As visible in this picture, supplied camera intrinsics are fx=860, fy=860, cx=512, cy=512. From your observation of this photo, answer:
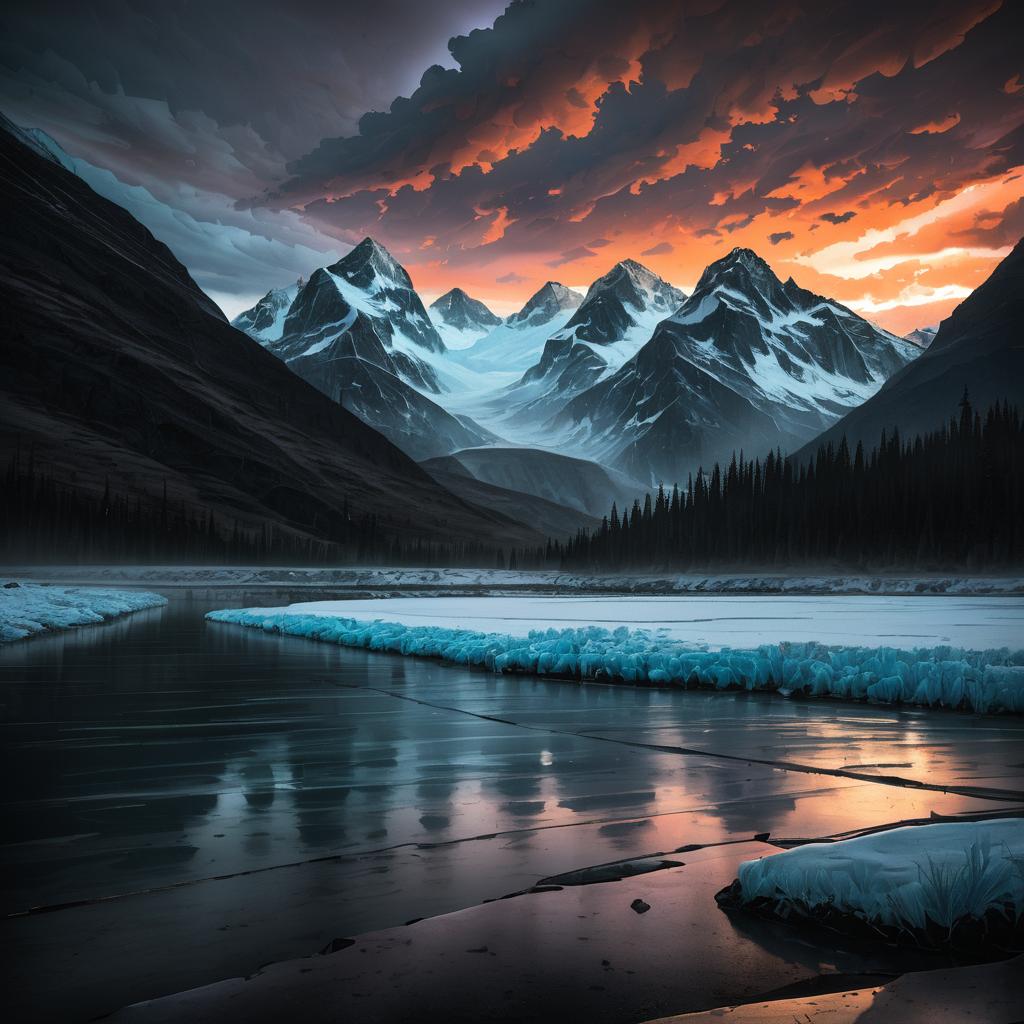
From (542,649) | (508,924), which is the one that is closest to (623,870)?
(508,924)

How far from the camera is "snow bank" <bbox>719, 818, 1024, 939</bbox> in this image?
6.74m

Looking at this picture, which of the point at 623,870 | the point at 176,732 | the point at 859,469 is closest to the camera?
the point at 623,870

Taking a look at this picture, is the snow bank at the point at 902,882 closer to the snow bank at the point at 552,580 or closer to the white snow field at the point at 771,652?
the white snow field at the point at 771,652

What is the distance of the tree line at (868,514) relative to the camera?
128875 millimetres

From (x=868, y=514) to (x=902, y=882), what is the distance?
484 ft

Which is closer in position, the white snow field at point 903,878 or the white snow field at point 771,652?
the white snow field at point 903,878

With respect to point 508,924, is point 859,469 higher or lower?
higher

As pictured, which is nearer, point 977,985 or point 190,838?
point 977,985

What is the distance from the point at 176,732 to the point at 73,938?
10402 millimetres

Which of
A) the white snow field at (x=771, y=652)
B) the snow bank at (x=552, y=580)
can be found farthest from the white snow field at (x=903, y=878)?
the snow bank at (x=552, y=580)

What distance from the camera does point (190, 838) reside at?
931 cm

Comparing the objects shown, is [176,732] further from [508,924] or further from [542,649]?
[542,649]

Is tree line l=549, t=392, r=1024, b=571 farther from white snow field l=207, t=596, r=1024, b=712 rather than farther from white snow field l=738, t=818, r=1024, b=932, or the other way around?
white snow field l=738, t=818, r=1024, b=932

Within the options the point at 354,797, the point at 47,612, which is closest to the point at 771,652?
the point at 354,797
